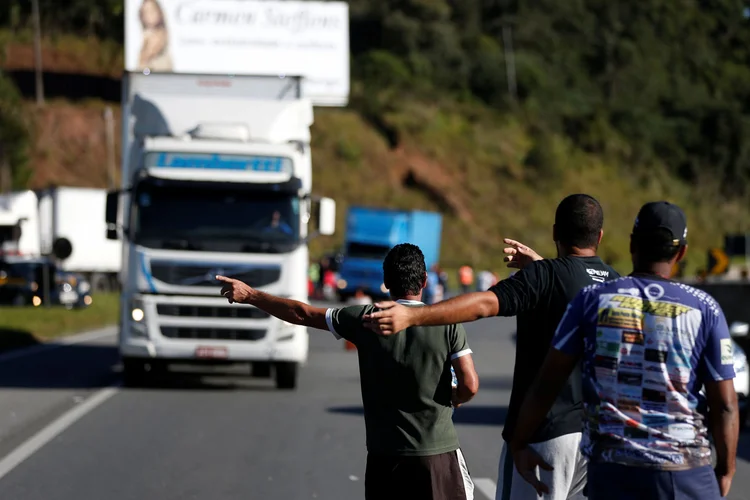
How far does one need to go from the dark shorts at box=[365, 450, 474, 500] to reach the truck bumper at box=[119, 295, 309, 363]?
11042mm

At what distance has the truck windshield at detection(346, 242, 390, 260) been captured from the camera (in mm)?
53844

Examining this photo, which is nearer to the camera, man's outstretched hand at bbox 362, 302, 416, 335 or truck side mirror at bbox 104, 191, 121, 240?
man's outstretched hand at bbox 362, 302, 416, 335

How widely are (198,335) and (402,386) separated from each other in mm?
11391

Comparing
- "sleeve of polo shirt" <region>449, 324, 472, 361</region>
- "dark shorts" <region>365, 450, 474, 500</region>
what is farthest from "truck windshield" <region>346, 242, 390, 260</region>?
"dark shorts" <region>365, 450, 474, 500</region>

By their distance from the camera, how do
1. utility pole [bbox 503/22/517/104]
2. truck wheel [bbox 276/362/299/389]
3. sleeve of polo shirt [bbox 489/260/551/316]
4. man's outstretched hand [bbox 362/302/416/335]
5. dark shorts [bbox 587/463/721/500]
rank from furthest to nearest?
utility pole [bbox 503/22/517/104] → truck wheel [bbox 276/362/299/389] → sleeve of polo shirt [bbox 489/260/551/316] → man's outstretched hand [bbox 362/302/416/335] → dark shorts [bbox 587/463/721/500]

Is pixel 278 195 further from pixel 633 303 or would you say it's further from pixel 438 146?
pixel 438 146

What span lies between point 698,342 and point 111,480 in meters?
6.34

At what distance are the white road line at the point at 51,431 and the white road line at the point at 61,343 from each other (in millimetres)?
5735

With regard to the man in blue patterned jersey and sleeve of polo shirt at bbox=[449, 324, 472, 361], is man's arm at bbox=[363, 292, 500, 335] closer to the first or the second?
the man in blue patterned jersey

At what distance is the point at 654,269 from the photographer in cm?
464

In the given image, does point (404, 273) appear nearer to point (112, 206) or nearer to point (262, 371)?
point (112, 206)

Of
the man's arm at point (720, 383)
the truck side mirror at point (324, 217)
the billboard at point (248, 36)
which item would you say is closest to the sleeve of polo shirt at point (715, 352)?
the man's arm at point (720, 383)

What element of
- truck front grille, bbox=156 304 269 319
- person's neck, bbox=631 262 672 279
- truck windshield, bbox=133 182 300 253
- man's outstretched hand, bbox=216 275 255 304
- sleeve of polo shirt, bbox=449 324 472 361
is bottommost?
truck front grille, bbox=156 304 269 319

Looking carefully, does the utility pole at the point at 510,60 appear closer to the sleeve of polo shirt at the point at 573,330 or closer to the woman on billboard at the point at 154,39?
the woman on billboard at the point at 154,39
